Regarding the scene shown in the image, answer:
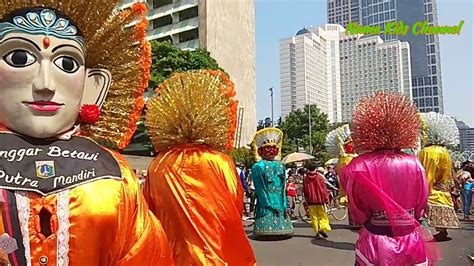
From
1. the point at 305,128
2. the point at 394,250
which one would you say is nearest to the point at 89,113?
the point at 394,250

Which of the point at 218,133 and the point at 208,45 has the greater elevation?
the point at 208,45

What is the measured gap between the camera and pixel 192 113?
421cm

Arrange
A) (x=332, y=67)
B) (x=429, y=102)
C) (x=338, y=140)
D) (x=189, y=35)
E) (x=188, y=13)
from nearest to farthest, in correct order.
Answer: (x=338, y=140)
(x=189, y=35)
(x=188, y=13)
(x=429, y=102)
(x=332, y=67)

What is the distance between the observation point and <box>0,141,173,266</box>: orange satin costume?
6.60 ft

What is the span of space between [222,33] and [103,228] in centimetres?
3351

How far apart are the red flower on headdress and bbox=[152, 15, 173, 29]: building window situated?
112 ft

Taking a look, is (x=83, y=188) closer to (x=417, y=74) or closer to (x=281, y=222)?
(x=281, y=222)

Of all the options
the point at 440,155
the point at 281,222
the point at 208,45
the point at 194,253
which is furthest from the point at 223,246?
the point at 208,45

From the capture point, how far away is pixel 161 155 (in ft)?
14.2

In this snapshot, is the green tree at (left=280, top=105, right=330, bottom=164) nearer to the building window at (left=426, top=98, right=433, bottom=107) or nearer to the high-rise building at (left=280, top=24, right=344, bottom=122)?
the high-rise building at (left=280, top=24, right=344, bottom=122)

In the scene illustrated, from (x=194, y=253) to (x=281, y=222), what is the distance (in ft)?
18.2

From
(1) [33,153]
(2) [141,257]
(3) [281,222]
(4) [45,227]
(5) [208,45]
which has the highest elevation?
(5) [208,45]

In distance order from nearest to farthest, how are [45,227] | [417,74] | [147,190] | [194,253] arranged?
[45,227]
[194,253]
[147,190]
[417,74]

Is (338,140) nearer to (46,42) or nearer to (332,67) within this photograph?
(46,42)
